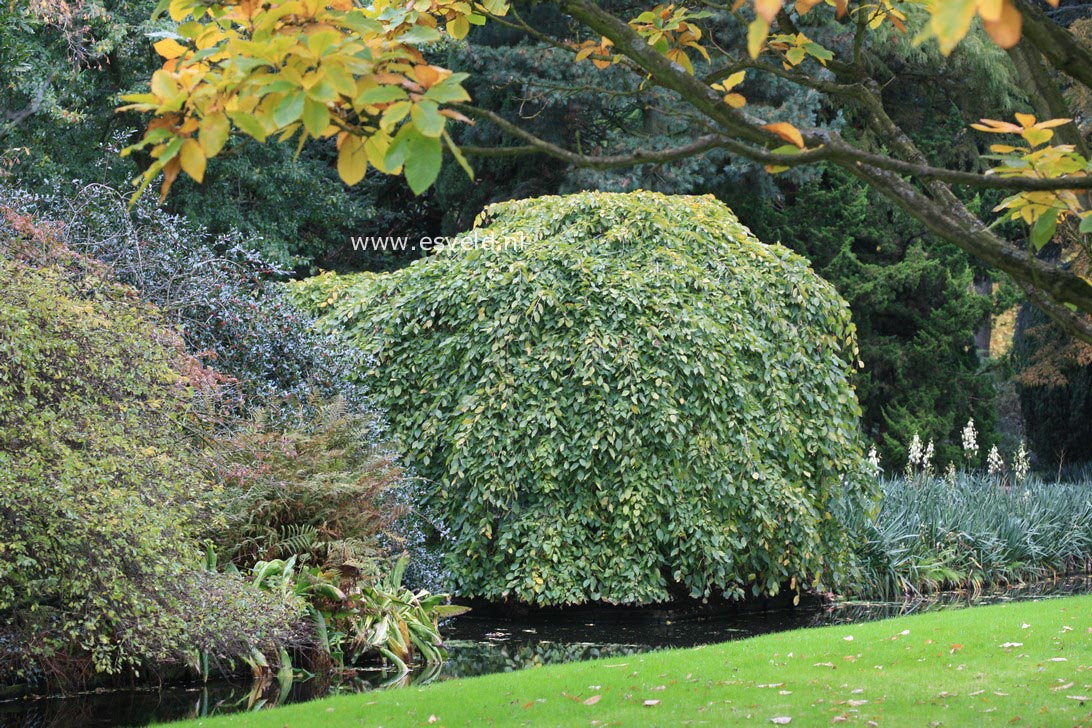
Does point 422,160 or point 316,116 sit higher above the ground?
point 316,116

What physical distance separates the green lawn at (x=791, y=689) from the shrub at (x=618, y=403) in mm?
1709

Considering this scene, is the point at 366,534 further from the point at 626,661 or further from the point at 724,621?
the point at 724,621

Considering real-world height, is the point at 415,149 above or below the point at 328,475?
above

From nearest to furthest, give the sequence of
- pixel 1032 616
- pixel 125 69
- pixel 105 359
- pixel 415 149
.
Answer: pixel 415 149, pixel 105 359, pixel 1032 616, pixel 125 69

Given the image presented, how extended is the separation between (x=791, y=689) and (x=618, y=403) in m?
3.24

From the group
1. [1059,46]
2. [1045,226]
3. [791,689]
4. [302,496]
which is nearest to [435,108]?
[1045,226]

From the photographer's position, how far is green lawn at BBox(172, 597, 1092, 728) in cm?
452

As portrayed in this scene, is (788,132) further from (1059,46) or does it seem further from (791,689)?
(791,689)

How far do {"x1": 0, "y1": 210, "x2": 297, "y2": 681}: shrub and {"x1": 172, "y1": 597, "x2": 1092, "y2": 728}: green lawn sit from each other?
695 millimetres

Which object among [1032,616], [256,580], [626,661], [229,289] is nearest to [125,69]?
[229,289]

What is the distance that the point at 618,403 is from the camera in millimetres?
8023

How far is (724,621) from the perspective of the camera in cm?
854

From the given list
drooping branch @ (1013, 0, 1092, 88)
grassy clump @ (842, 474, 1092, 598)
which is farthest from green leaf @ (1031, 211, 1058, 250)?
grassy clump @ (842, 474, 1092, 598)

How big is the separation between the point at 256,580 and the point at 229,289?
8.34 ft
